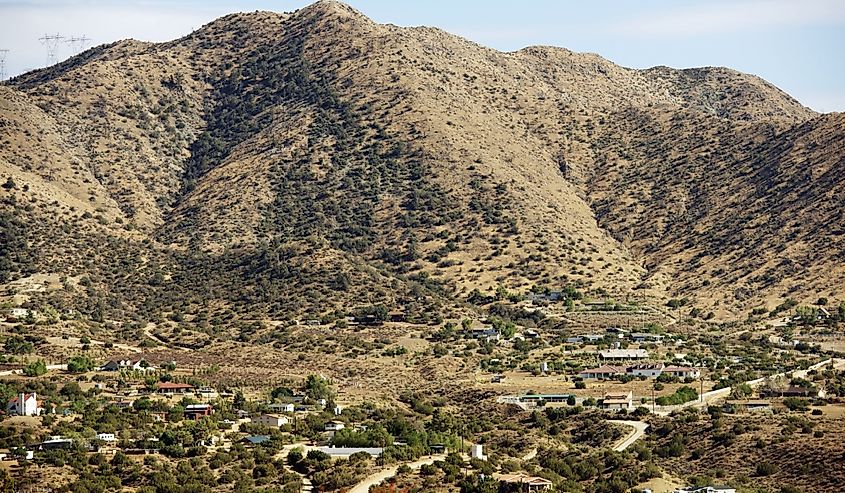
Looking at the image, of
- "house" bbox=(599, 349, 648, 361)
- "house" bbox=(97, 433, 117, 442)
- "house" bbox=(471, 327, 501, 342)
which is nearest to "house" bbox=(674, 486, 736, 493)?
"house" bbox=(97, 433, 117, 442)

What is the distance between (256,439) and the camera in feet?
300

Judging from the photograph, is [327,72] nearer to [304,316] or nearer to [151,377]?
[304,316]

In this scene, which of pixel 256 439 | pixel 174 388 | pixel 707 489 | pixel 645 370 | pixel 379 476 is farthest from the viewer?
pixel 645 370

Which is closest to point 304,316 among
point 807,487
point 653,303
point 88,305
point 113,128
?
point 88,305

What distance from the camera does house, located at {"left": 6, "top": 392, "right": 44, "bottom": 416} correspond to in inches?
3733

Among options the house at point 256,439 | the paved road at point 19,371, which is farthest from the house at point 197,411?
the paved road at point 19,371

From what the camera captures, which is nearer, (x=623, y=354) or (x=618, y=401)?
(x=618, y=401)

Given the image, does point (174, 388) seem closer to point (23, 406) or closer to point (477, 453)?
point (23, 406)

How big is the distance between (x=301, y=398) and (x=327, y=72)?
87.2 m

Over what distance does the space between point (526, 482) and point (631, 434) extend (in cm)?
2115

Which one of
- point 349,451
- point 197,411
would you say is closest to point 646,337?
point 197,411

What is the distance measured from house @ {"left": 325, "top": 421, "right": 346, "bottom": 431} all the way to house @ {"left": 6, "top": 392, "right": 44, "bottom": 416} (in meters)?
15.8

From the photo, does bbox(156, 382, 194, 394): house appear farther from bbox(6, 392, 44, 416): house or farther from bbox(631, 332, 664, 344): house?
bbox(631, 332, 664, 344): house

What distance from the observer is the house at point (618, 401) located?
109125 millimetres
